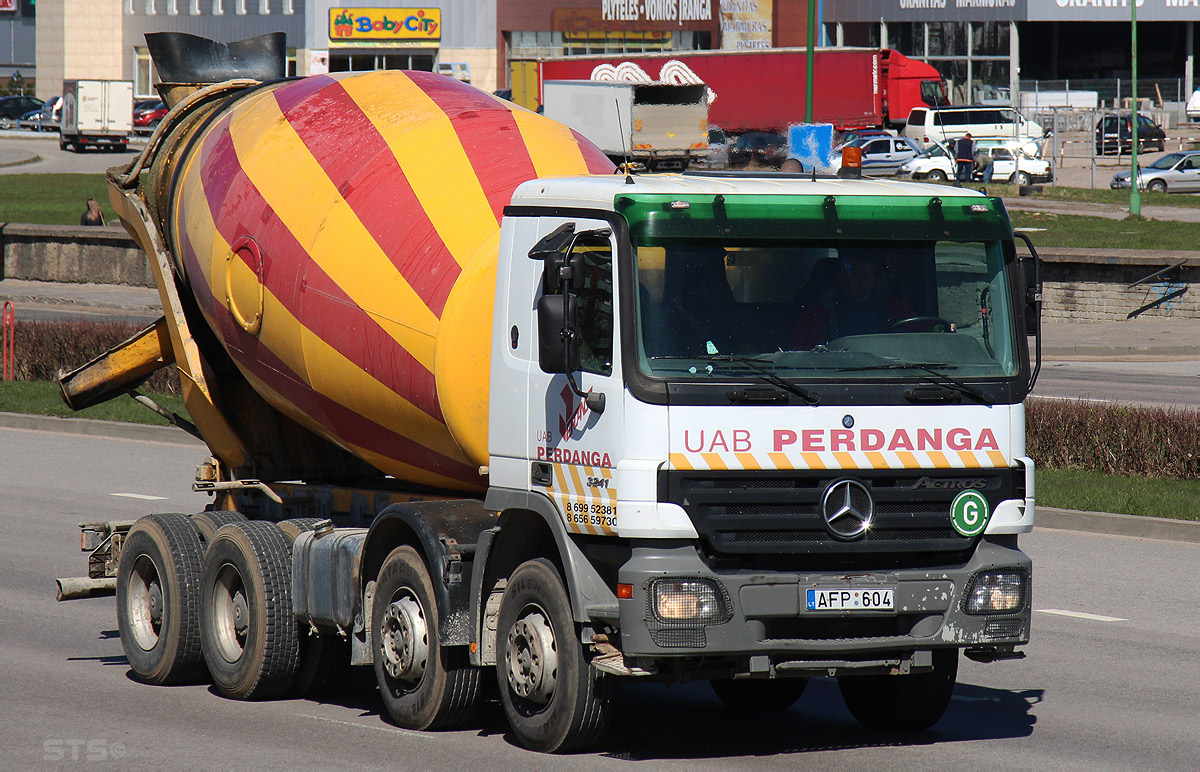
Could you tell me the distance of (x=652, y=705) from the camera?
30.0 feet

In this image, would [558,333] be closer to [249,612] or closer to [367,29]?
[249,612]

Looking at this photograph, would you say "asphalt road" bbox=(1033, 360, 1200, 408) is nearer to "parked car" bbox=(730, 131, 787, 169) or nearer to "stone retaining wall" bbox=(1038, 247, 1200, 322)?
"stone retaining wall" bbox=(1038, 247, 1200, 322)

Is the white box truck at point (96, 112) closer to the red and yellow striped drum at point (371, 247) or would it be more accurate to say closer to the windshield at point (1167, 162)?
the windshield at point (1167, 162)

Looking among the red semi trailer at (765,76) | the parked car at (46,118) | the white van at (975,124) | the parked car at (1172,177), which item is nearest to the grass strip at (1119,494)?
the parked car at (1172,177)

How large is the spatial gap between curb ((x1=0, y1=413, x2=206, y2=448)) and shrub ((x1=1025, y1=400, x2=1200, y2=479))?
993cm

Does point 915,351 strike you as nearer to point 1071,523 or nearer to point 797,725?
point 797,725

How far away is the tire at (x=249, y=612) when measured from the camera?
909cm

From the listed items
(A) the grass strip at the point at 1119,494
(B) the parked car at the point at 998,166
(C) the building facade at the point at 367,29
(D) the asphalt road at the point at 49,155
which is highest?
(C) the building facade at the point at 367,29

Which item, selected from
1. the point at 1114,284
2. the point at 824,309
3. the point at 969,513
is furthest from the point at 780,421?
the point at 1114,284

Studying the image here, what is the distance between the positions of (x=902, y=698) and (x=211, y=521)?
13.9ft

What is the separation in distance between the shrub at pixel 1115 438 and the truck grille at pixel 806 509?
8.71m

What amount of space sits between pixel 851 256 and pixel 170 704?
15.0 feet

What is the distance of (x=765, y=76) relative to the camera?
54.0 m

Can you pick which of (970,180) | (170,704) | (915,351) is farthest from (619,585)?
(970,180)
